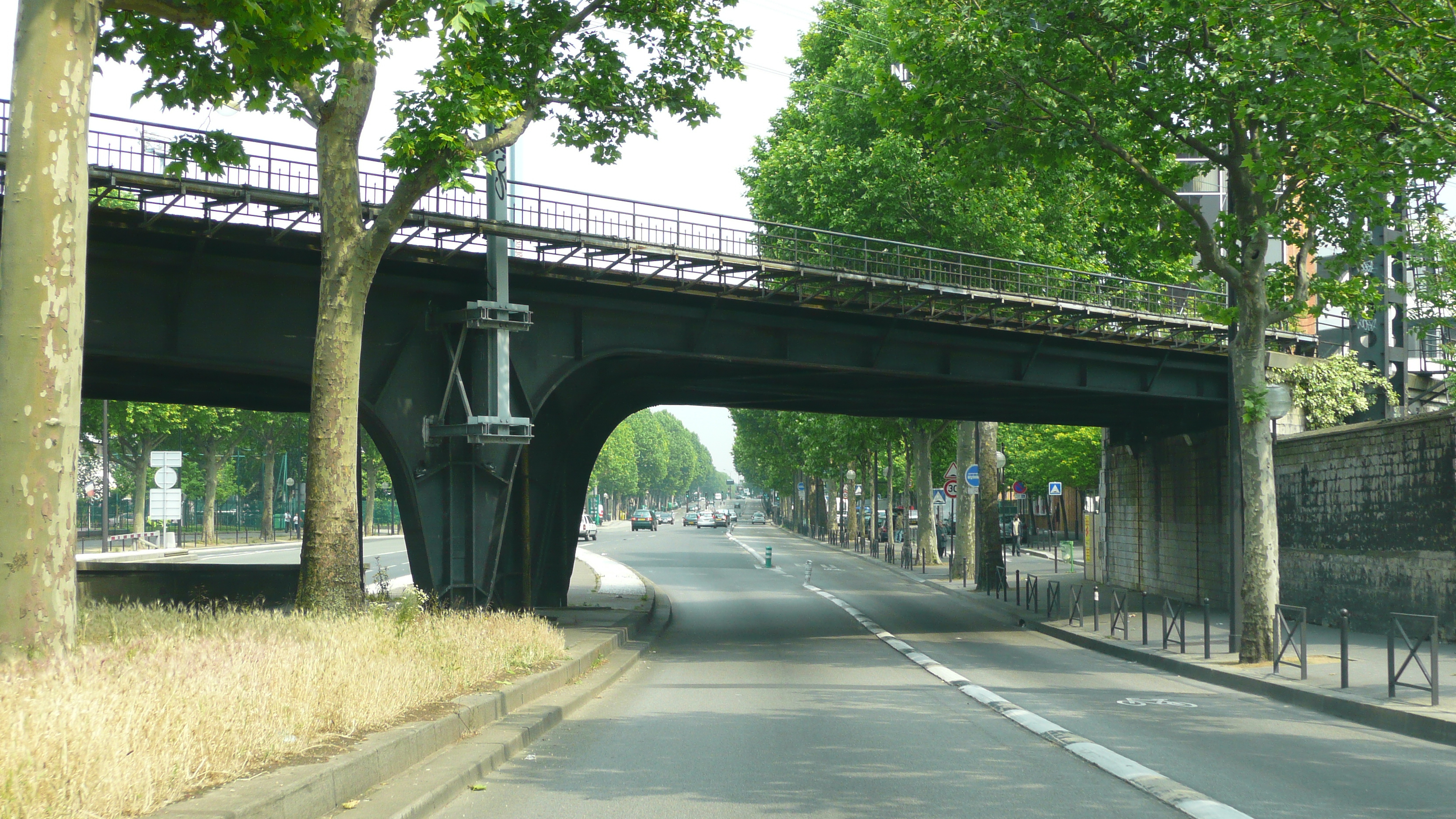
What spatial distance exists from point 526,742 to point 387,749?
2.45 metres

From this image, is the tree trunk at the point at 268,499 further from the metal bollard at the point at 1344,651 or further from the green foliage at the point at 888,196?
the metal bollard at the point at 1344,651

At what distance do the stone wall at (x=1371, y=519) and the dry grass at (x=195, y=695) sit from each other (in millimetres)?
14992

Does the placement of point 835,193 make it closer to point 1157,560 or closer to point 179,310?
point 1157,560

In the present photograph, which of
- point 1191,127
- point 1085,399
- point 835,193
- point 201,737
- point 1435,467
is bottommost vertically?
point 201,737

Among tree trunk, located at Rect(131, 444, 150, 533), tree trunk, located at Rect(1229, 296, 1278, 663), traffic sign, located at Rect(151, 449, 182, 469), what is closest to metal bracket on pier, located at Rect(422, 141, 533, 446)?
tree trunk, located at Rect(1229, 296, 1278, 663)

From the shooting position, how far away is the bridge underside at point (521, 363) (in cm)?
1675

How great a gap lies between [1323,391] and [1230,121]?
45.4 ft

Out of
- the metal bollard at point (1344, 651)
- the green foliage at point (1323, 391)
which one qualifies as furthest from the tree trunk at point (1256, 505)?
the green foliage at point (1323, 391)

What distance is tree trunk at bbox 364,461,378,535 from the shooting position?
83562mm

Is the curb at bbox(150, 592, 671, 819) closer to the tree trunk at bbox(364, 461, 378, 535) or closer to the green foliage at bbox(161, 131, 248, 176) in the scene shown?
the green foliage at bbox(161, 131, 248, 176)

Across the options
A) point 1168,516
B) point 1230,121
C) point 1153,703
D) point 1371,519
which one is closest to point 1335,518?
point 1371,519

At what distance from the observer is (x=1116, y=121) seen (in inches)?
718

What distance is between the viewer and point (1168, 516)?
1228 inches

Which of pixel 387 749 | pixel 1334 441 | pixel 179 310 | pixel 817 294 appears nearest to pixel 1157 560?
pixel 1334 441
